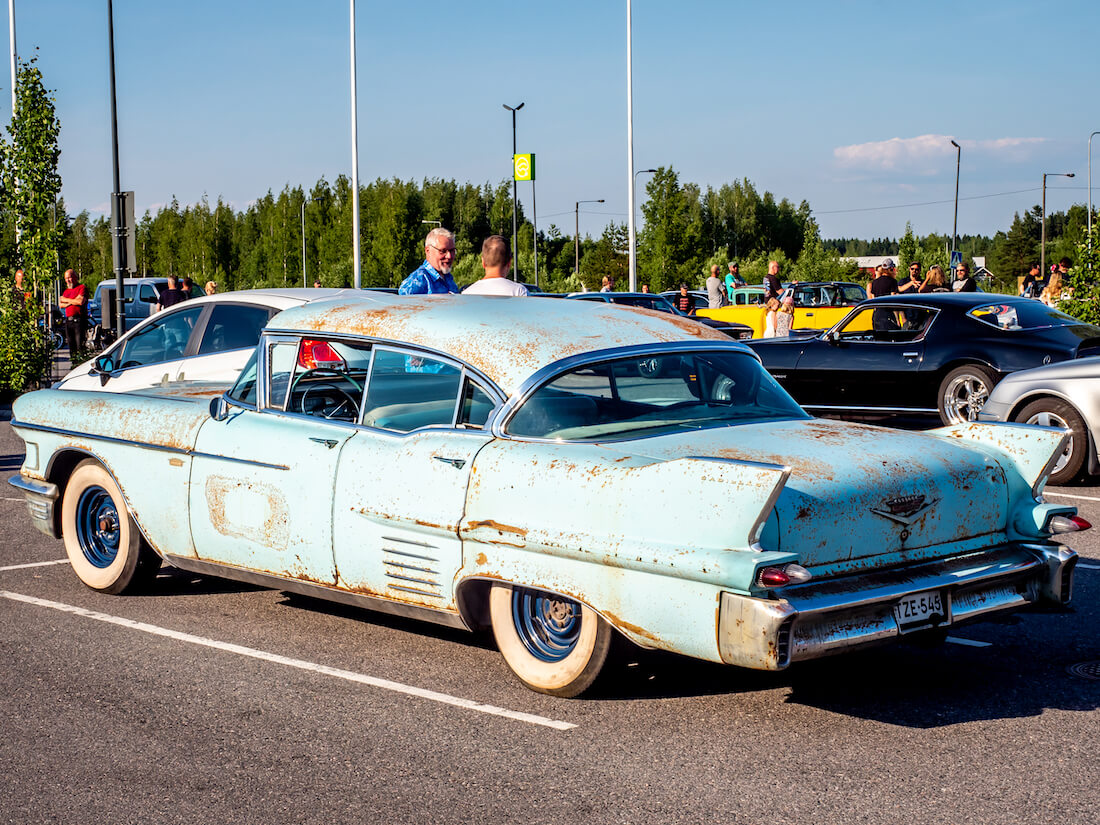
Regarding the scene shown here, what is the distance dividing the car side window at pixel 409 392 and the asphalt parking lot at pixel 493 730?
1.04 metres

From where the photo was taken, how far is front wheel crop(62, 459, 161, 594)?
6613 mm

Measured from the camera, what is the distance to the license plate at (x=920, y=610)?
177 inches

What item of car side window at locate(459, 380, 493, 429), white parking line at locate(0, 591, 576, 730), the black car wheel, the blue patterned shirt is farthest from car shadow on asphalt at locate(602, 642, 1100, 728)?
the black car wheel

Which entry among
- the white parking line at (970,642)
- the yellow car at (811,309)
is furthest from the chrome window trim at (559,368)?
the yellow car at (811,309)

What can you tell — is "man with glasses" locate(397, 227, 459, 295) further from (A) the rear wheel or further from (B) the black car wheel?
(B) the black car wheel

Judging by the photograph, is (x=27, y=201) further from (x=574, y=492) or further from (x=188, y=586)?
(x=574, y=492)

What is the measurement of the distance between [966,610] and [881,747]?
0.66 metres

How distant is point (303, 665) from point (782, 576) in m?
2.29

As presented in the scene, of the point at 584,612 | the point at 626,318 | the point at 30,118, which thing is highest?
the point at 30,118

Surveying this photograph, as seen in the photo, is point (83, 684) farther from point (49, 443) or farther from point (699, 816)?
point (699, 816)

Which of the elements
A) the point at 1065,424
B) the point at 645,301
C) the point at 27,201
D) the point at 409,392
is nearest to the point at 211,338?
the point at 409,392

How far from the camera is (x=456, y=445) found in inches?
202

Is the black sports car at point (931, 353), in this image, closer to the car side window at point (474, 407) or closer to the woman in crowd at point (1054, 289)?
the woman in crowd at point (1054, 289)

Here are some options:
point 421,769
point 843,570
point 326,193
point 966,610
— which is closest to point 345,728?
point 421,769
